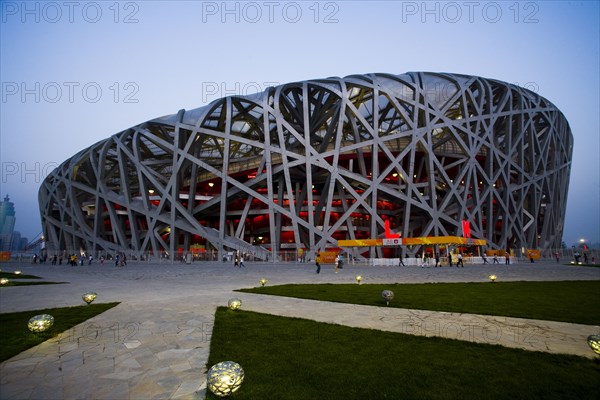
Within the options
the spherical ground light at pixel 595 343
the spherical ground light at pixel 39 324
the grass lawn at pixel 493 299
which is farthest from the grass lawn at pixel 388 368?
the grass lawn at pixel 493 299

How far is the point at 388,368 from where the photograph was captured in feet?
15.5

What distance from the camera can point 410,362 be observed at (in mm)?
4961

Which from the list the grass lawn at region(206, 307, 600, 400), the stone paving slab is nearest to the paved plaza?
the stone paving slab

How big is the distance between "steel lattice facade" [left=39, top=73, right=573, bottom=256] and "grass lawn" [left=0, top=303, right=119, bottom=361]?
27.7 m

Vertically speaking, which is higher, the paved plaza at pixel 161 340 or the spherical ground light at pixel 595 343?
the spherical ground light at pixel 595 343

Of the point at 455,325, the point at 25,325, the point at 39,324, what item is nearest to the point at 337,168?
the point at 455,325

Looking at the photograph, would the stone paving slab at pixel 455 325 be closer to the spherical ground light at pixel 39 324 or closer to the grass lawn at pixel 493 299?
the grass lawn at pixel 493 299

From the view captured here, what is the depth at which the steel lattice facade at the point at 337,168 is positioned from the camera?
38062 millimetres

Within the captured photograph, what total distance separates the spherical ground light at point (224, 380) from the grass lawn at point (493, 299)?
272 inches

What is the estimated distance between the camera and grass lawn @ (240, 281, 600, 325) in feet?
28.8

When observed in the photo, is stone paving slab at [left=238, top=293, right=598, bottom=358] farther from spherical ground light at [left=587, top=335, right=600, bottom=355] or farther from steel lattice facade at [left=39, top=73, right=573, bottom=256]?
steel lattice facade at [left=39, top=73, right=573, bottom=256]

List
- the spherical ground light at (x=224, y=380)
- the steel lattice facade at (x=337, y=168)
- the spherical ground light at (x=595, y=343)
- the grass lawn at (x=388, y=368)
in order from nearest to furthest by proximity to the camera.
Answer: the spherical ground light at (x=224, y=380) → the grass lawn at (x=388, y=368) → the spherical ground light at (x=595, y=343) → the steel lattice facade at (x=337, y=168)

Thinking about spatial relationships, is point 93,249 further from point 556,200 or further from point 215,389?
point 556,200

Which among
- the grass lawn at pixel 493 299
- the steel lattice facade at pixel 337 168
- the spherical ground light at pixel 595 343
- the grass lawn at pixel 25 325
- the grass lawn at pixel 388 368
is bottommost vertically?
the grass lawn at pixel 493 299
